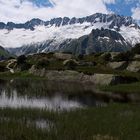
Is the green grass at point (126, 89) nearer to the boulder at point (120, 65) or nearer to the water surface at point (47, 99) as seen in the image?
the water surface at point (47, 99)

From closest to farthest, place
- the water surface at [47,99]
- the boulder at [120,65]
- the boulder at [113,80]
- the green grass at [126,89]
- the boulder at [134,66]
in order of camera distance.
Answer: the water surface at [47,99] < the green grass at [126,89] < the boulder at [113,80] < the boulder at [134,66] < the boulder at [120,65]

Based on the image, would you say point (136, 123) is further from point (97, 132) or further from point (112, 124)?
point (97, 132)

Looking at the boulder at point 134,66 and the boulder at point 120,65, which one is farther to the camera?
the boulder at point 120,65

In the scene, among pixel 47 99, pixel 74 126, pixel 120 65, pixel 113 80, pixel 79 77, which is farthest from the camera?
pixel 120 65

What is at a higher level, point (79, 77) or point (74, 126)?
point (79, 77)

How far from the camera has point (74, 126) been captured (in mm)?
35594

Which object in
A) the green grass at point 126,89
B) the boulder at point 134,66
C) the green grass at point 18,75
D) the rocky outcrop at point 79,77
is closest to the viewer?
the green grass at point 126,89

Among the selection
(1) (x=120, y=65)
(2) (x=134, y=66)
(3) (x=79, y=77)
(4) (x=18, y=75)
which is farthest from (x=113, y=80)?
(4) (x=18, y=75)

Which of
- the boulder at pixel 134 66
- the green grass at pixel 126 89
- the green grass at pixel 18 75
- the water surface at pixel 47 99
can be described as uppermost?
the boulder at pixel 134 66

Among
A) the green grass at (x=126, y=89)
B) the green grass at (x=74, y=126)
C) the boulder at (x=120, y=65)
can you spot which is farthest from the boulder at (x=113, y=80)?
the green grass at (x=74, y=126)

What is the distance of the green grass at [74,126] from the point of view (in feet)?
100

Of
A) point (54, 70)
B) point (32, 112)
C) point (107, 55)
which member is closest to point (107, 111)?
point (32, 112)

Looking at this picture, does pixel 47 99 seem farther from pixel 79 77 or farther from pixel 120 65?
pixel 120 65

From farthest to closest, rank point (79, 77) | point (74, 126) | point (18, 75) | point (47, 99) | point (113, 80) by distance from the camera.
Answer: point (18, 75) < point (79, 77) < point (113, 80) < point (47, 99) < point (74, 126)
